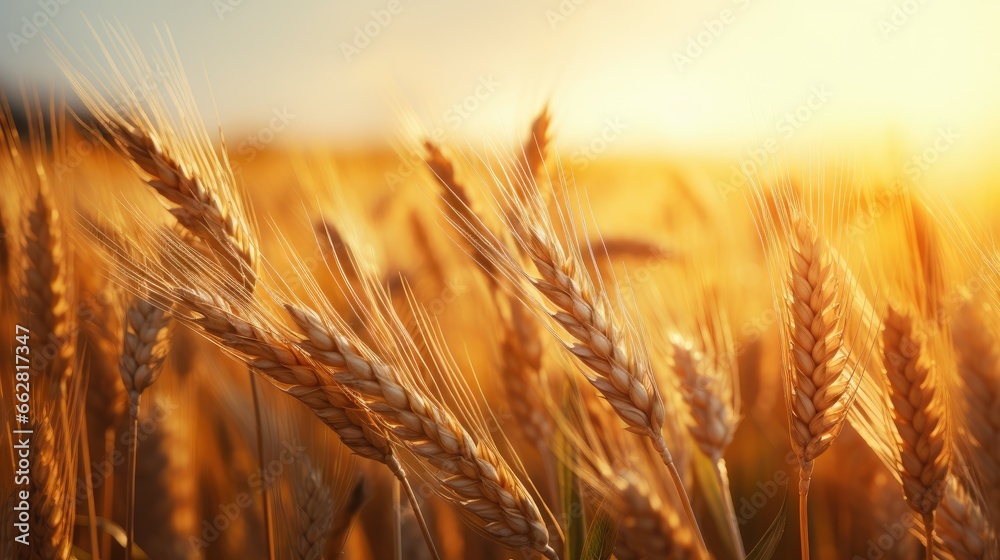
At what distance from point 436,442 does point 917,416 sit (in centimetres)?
63

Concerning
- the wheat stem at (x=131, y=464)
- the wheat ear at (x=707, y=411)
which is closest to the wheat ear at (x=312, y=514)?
the wheat stem at (x=131, y=464)

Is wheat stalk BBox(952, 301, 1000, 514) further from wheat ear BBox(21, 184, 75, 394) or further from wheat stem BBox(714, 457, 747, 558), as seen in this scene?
wheat ear BBox(21, 184, 75, 394)

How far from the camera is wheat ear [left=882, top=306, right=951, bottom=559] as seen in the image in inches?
27.8

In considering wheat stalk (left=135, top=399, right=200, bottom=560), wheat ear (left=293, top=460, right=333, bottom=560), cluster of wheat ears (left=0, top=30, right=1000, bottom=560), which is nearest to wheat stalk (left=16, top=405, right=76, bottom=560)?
cluster of wheat ears (left=0, top=30, right=1000, bottom=560)

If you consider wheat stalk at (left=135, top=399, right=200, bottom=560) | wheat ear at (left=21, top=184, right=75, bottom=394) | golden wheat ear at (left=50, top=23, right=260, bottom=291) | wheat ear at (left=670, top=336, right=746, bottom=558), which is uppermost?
golden wheat ear at (left=50, top=23, right=260, bottom=291)

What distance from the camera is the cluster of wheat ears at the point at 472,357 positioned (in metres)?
0.67

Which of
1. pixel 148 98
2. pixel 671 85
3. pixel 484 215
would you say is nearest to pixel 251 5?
pixel 148 98

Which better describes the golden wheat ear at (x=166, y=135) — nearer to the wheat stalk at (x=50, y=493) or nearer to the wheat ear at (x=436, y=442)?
the wheat ear at (x=436, y=442)

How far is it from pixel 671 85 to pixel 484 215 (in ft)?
1.82

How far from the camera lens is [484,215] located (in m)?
0.96

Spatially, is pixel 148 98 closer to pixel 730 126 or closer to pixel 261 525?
pixel 261 525

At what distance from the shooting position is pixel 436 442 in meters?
0.64

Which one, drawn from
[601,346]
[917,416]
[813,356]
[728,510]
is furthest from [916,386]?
[601,346]

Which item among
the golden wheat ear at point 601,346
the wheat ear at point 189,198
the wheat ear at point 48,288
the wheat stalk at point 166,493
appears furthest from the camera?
the wheat stalk at point 166,493
